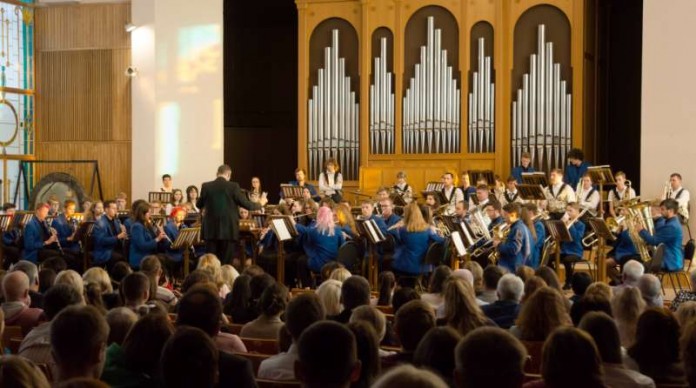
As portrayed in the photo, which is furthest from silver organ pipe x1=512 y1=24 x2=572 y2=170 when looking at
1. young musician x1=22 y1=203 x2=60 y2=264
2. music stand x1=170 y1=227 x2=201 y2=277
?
young musician x1=22 y1=203 x2=60 y2=264

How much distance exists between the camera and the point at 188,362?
11.0 feet

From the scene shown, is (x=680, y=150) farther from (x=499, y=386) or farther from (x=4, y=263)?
(x=499, y=386)

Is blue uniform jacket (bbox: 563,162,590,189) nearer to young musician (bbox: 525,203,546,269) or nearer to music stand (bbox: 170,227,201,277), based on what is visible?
young musician (bbox: 525,203,546,269)

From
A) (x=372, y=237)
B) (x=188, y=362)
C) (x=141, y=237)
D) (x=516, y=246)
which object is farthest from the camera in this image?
(x=141, y=237)

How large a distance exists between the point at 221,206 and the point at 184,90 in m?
6.55

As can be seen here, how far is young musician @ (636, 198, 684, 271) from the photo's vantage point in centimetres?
1133

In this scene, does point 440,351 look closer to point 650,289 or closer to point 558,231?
point 650,289

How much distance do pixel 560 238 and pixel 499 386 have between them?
915 centimetres

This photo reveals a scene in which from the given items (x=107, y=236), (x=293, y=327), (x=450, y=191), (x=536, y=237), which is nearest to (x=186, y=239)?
(x=107, y=236)

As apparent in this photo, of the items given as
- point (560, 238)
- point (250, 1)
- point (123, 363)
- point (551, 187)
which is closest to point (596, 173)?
point (551, 187)

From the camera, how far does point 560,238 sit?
1189 cm

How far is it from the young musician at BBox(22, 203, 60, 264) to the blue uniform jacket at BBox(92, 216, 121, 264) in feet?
2.49

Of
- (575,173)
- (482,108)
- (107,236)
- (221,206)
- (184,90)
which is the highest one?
(184,90)

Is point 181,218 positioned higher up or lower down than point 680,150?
lower down
